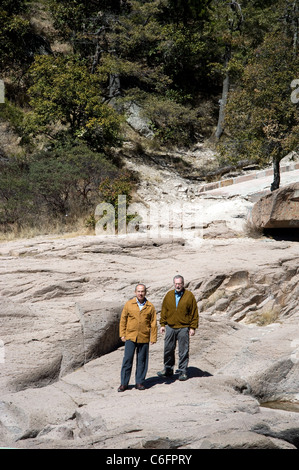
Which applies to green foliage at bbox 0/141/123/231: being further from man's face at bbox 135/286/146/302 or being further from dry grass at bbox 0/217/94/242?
man's face at bbox 135/286/146/302

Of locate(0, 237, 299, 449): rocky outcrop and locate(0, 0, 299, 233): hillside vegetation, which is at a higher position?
locate(0, 0, 299, 233): hillside vegetation

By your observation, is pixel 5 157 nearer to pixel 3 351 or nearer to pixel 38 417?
pixel 3 351

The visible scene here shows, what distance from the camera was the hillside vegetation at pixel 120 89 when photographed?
16.0m

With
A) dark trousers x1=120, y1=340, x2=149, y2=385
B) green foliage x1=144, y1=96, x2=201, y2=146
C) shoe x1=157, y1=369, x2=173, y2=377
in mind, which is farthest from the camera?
green foliage x1=144, y1=96, x2=201, y2=146

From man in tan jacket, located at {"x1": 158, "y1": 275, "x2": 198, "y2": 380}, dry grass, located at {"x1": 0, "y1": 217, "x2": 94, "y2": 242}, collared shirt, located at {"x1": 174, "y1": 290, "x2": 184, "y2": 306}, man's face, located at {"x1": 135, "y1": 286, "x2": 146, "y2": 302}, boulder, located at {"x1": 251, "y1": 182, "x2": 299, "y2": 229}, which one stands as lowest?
man in tan jacket, located at {"x1": 158, "y1": 275, "x2": 198, "y2": 380}

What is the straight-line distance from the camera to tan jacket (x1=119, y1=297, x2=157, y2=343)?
246 inches

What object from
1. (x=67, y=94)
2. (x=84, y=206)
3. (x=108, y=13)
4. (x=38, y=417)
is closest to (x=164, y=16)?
(x=108, y=13)

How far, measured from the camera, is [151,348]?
767 cm

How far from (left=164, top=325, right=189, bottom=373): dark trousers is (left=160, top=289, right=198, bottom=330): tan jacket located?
0.26ft

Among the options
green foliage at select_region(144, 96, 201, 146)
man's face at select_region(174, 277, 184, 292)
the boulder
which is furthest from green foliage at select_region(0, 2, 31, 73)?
man's face at select_region(174, 277, 184, 292)

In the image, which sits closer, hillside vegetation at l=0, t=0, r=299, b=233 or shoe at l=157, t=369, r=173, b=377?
shoe at l=157, t=369, r=173, b=377

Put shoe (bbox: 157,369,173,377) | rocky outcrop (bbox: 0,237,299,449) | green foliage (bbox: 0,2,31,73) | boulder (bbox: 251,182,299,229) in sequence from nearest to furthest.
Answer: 1. rocky outcrop (bbox: 0,237,299,449)
2. shoe (bbox: 157,369,173,377)
3. boulder (bbox: 251,182,299,229)
4. green foliage (bbox: 0,2,31,73)

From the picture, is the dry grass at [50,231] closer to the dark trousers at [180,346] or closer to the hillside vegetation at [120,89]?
the hillside vegetation at [120,89]
